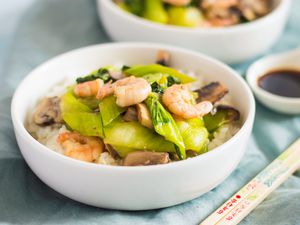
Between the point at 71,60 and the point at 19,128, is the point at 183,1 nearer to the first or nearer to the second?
the point at 71,60

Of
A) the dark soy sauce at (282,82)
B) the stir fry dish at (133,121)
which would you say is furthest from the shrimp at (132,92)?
the dark soy sauce at (282,82)

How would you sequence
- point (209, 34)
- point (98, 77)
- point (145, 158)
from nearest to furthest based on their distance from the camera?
point (145, 158)
point (98, 77)
point (209, 34)

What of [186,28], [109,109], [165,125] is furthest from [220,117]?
[186,28]

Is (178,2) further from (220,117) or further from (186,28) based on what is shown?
(220,117)

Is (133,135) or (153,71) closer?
(133,135)

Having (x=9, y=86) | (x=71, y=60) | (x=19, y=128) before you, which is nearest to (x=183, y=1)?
(x=71, y=60)

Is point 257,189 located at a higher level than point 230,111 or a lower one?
lower

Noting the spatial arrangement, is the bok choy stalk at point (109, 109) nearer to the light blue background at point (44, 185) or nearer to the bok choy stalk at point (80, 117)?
the bok choy stalk at point (80, 117)
